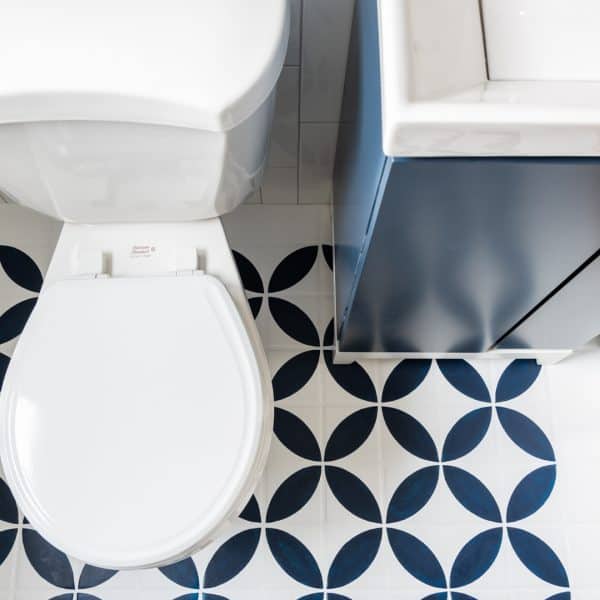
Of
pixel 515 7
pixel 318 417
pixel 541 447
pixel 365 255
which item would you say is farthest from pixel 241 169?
pixel 541 447

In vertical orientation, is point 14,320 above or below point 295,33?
below

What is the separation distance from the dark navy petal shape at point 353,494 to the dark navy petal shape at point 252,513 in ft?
0.47

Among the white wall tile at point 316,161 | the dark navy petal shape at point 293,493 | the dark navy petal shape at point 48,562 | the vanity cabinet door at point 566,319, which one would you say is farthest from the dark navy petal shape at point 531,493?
the dark navy petal shape at point 48,562

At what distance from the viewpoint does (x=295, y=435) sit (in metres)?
1.27

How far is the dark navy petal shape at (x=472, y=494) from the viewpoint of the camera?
123cm

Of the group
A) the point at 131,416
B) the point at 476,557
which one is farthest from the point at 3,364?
the point at 476,557

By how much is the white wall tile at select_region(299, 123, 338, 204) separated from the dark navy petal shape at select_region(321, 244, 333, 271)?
10 centimetres

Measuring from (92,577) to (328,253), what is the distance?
2.53ft

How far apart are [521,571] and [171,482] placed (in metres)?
0.72

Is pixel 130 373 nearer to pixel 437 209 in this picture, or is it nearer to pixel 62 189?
pixel 62 189

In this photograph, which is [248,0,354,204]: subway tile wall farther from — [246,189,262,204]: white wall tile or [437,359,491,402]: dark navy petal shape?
[437,359,491,402]: dark navy petal shape

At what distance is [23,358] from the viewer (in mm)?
904

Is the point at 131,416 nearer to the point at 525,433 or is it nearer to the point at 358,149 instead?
the point at 358,149

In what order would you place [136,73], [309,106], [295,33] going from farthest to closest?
[309,106], [295,33], [136,73]
